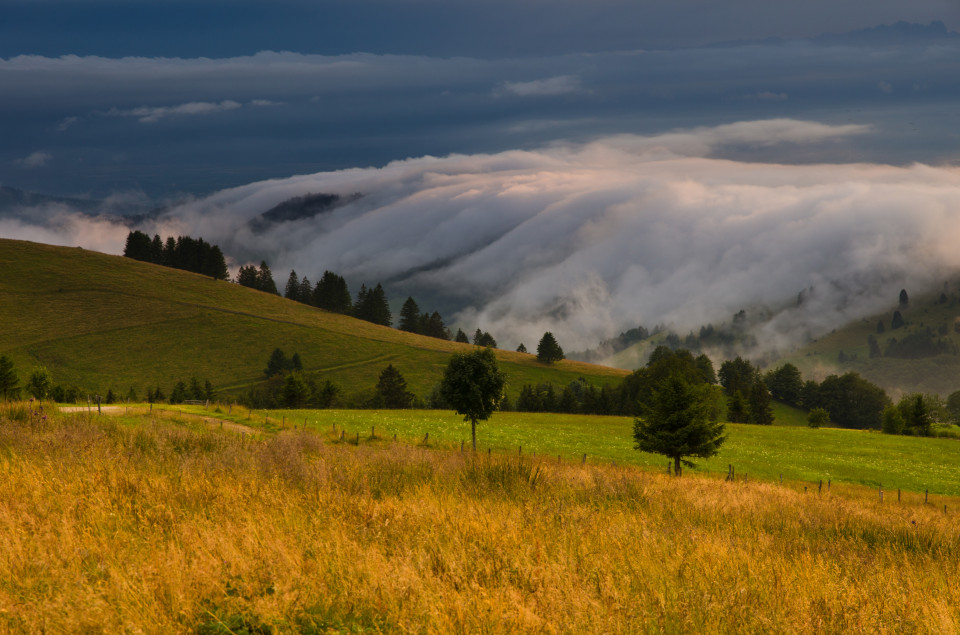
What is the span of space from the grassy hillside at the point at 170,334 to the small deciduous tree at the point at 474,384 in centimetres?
8440

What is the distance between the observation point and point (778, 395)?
175 metres

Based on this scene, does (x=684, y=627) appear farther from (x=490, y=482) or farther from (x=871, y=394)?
(x=871, y=394)

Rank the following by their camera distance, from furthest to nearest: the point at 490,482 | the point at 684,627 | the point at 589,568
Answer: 1. the point at 490,482
2. the point at 589,568
3. the point at 684,627

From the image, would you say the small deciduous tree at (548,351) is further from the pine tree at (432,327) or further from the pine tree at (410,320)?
the pine tree at (410,320)

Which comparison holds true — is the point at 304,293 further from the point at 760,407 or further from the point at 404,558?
the point at 404,558

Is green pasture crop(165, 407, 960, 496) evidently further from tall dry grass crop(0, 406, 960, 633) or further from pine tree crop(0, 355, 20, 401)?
pine tree crop(0, 355, 20, 401)

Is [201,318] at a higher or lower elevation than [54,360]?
higher

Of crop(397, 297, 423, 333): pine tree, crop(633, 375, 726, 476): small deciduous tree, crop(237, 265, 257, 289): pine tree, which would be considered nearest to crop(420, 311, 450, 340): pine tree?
crop(397, 297, 423, 333): pine tree

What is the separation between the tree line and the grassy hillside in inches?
286

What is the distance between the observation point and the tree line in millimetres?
177500

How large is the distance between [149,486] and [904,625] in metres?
8.43

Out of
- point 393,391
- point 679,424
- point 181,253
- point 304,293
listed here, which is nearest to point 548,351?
point 393,391

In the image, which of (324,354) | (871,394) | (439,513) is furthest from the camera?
(871,394)

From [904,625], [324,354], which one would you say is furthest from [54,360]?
[904,625]
